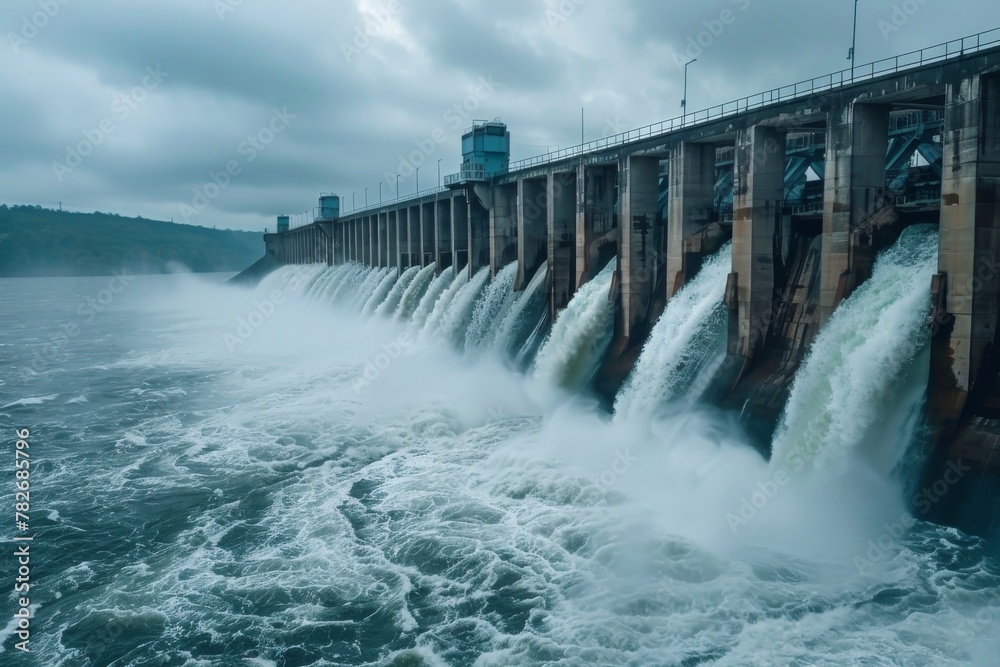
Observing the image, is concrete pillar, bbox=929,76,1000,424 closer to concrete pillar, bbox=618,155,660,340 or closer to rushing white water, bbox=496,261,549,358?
concrete pillar, bbox=618,155,660,340

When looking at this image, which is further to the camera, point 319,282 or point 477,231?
point 319,282

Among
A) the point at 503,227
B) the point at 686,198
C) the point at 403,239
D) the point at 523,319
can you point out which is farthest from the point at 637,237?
the point at 403,239

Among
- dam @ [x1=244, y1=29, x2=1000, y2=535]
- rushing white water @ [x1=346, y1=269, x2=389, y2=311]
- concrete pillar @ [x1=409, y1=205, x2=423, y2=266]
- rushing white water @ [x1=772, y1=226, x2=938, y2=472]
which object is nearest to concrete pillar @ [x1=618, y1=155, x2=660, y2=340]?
dam @ [x1=244, y1=29, x2=1000, y2=535]

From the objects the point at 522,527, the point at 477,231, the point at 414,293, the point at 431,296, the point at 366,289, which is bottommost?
the point at 522,527

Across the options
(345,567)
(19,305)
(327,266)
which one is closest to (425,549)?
(345,567)

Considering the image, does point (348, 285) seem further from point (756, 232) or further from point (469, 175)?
point (756, 232)

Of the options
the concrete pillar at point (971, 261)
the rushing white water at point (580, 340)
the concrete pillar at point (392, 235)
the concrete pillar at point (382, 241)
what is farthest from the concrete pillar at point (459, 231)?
the concrete pillar at point (971, 261)
